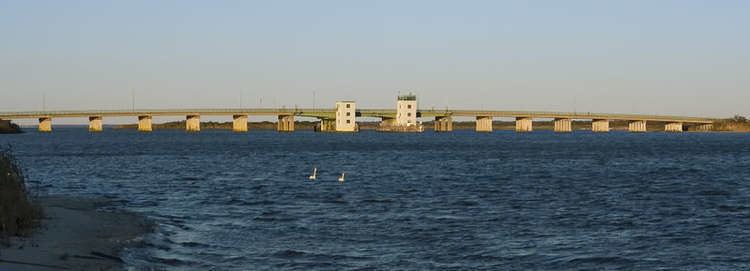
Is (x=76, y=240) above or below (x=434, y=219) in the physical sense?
above

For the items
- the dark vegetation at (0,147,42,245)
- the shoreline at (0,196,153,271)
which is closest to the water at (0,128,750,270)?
the shoreline at (0,196,153,271)

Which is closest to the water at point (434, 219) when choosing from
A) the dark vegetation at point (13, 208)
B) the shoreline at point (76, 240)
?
the shoreline at point (76, 240)

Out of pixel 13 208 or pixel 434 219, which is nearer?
pixel 13 208

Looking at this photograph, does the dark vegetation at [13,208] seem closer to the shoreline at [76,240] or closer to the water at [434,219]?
the shoreline at [76,240]

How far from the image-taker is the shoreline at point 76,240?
66.1 feet

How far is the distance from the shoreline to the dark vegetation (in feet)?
0.99

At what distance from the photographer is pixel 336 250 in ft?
84.0

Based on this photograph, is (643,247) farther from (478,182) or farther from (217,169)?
(217,169)

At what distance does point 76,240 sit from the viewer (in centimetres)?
2441

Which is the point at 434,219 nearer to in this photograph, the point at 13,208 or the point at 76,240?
the point at 76,240

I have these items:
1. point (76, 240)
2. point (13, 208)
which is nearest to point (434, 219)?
point (76, 240)

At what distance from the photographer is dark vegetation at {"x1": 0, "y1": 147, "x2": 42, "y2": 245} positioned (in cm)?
2312

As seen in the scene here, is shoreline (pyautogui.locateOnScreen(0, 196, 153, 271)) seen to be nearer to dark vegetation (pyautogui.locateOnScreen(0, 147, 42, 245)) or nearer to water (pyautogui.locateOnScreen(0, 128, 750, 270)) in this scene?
dark vegetation (pyautogui.locateOnScreen(0, 147, 42, 245))

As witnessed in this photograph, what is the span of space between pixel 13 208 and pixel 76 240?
5.72ft
